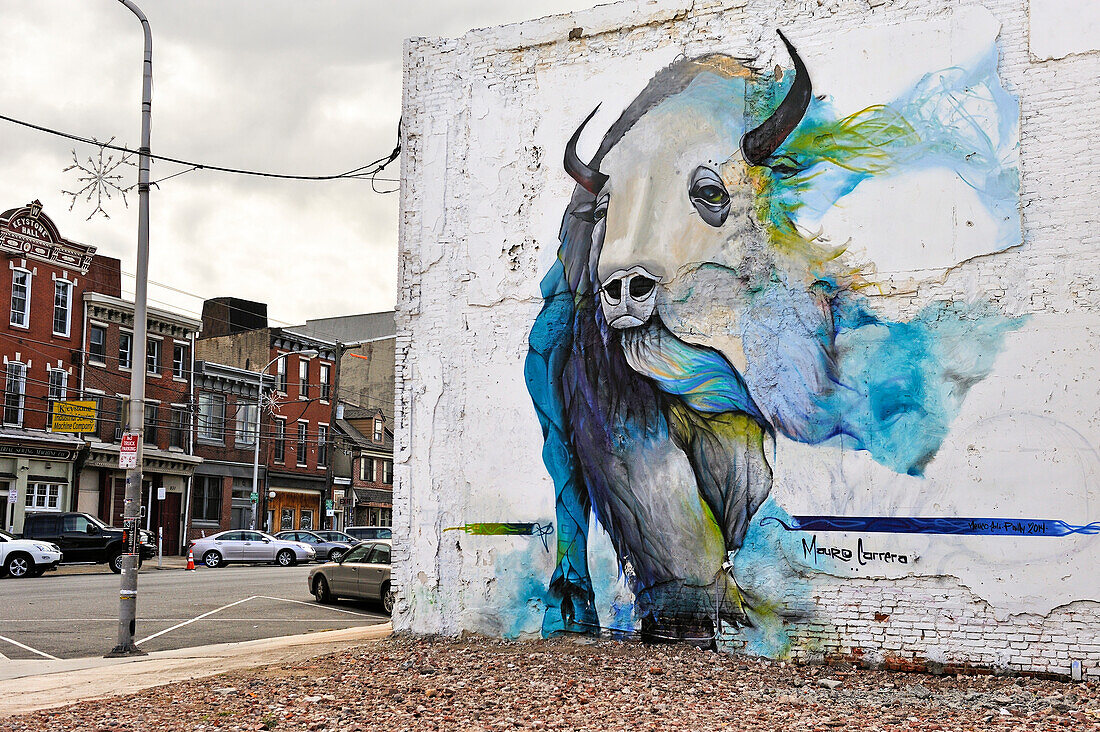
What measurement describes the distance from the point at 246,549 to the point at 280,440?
14.2 m

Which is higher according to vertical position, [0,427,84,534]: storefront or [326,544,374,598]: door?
[0,427,84,534]: storefront

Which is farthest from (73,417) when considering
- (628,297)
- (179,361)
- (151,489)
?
(628,297)

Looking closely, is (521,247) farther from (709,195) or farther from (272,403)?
(272,403)

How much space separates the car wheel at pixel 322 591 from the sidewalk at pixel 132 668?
5516mm

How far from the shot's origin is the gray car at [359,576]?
18.1 metres

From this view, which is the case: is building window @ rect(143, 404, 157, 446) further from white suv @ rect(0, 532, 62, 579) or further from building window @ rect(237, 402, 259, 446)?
white suv @ rect(0, 532, 62, 579)

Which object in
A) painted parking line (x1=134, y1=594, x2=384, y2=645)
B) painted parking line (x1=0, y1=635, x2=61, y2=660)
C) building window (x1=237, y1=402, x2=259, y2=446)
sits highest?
Result: building window (x1=237, y1=402, x2=259, y2=446)

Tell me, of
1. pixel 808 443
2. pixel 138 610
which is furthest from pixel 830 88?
pixel 138 610

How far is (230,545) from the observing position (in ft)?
114

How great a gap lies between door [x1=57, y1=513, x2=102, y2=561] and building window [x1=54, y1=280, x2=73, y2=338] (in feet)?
30.5

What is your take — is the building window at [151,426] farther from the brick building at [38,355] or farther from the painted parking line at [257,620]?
the painted parking line at [257,620]

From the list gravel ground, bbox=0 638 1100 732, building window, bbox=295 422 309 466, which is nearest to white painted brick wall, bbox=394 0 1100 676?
gravel ground, bbox=0 638 1100 732

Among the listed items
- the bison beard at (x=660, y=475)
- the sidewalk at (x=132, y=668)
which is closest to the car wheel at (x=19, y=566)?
the sidewalk at (x=132, y=668)

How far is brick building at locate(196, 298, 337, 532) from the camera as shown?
48.2 meters
